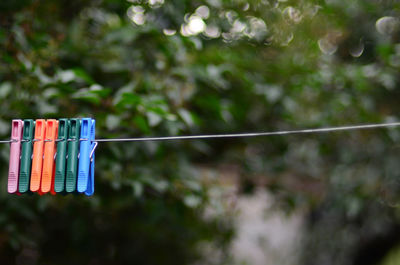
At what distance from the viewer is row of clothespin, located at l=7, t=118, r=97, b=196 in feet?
4.98

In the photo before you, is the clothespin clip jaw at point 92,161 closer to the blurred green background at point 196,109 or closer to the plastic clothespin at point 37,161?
the plastic clothespin at point 37,161

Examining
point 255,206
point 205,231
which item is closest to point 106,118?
point 205,231

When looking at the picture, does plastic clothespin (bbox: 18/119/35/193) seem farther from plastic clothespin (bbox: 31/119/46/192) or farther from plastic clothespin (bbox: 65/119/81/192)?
plastic clothespin (bbox: 65/119/81/192)

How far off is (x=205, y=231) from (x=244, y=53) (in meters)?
1.74

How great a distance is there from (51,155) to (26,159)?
10 cm

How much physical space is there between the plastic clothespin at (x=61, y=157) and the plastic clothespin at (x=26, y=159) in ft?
0.33

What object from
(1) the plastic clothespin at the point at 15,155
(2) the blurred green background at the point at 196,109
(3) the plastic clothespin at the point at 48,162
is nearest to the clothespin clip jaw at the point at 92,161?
(3) the plastic clothespin at the point at 48,162

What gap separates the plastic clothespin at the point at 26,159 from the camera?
1539 mm

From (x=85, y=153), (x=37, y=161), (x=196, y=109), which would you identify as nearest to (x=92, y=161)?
(x=85, y=153)

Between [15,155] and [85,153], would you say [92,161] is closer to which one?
[85,153]

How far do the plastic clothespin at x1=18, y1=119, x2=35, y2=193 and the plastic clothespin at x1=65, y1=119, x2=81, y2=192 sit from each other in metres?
0.14

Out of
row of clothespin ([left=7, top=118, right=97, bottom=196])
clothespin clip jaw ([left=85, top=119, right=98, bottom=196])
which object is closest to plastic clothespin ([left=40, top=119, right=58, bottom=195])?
row of clothespin ([left=7, top=118, right=97, bottom=196])

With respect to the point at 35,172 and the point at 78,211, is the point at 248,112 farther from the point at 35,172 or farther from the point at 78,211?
the point at 35,172

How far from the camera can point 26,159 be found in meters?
1.54
